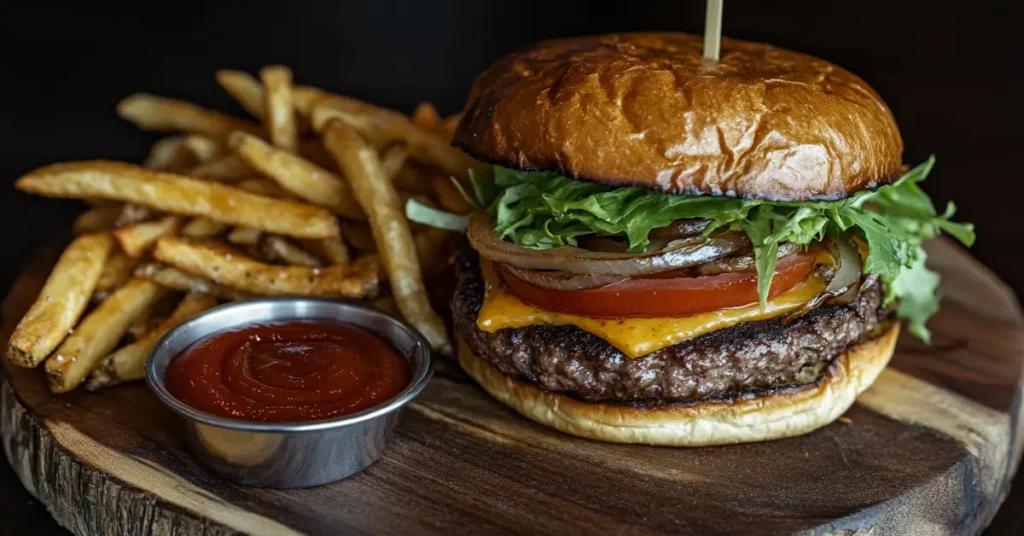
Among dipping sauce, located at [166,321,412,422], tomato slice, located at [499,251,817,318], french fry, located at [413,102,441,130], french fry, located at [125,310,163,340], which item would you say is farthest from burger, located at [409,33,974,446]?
french fry, located at [125,310,163,340]

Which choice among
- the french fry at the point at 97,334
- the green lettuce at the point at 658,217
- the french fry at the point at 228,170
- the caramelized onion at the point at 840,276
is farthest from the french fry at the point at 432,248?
the caramelized onion at the point at 840,276

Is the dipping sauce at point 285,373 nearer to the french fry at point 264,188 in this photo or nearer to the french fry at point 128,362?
the french fry at point 128,362

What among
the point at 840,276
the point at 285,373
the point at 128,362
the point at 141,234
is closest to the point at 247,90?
the point at 141,234

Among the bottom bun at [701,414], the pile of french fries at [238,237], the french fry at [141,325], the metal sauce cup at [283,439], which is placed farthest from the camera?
the french fry at [141,325]

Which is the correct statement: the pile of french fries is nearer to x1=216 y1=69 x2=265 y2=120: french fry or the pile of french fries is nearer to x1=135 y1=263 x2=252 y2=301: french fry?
x1=135 y1=263 x2=252 y2=301: french fry

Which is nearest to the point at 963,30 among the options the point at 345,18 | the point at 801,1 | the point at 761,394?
the point at 801,1
